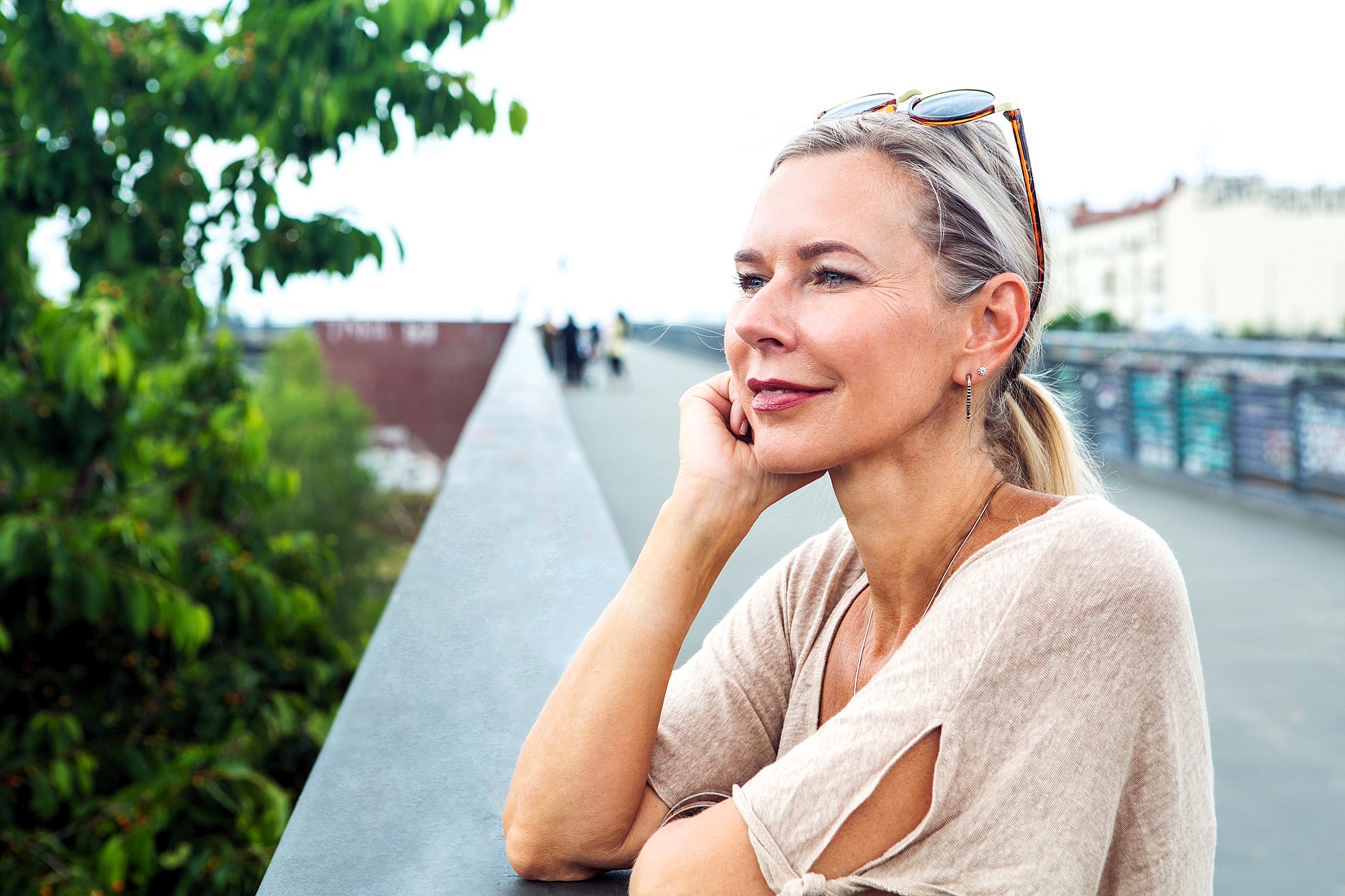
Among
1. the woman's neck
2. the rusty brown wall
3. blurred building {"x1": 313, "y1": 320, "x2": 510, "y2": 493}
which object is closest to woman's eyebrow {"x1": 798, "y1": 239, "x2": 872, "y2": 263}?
the woman's neck

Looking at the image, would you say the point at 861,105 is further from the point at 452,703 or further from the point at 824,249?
the point at 452,703

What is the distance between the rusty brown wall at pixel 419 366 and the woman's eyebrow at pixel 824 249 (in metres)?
34.8

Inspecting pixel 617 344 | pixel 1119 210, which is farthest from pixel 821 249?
pixel 1119 210

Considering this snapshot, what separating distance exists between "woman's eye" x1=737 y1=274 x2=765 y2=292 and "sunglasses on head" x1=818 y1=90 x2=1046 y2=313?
0.22m

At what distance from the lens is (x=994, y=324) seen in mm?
1448

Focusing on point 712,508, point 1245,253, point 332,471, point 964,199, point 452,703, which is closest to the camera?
point 964,199

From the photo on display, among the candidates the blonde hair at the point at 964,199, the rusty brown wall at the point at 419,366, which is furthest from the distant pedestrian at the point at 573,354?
the blonde hair at the point at 964,199

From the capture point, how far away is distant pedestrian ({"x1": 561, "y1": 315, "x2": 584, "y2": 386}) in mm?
24250

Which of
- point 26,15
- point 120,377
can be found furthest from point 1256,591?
A: point 26,15

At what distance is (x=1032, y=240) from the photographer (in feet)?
4.81

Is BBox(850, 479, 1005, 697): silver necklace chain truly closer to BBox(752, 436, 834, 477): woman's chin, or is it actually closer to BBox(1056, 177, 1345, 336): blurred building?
BBox(752, 436, 834, 477): woman's chin

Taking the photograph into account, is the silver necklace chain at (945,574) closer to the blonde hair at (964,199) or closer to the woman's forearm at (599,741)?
the blonde hair at (964,199)

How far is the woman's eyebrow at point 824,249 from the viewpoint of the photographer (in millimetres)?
1393

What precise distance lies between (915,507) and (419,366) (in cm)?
4414
